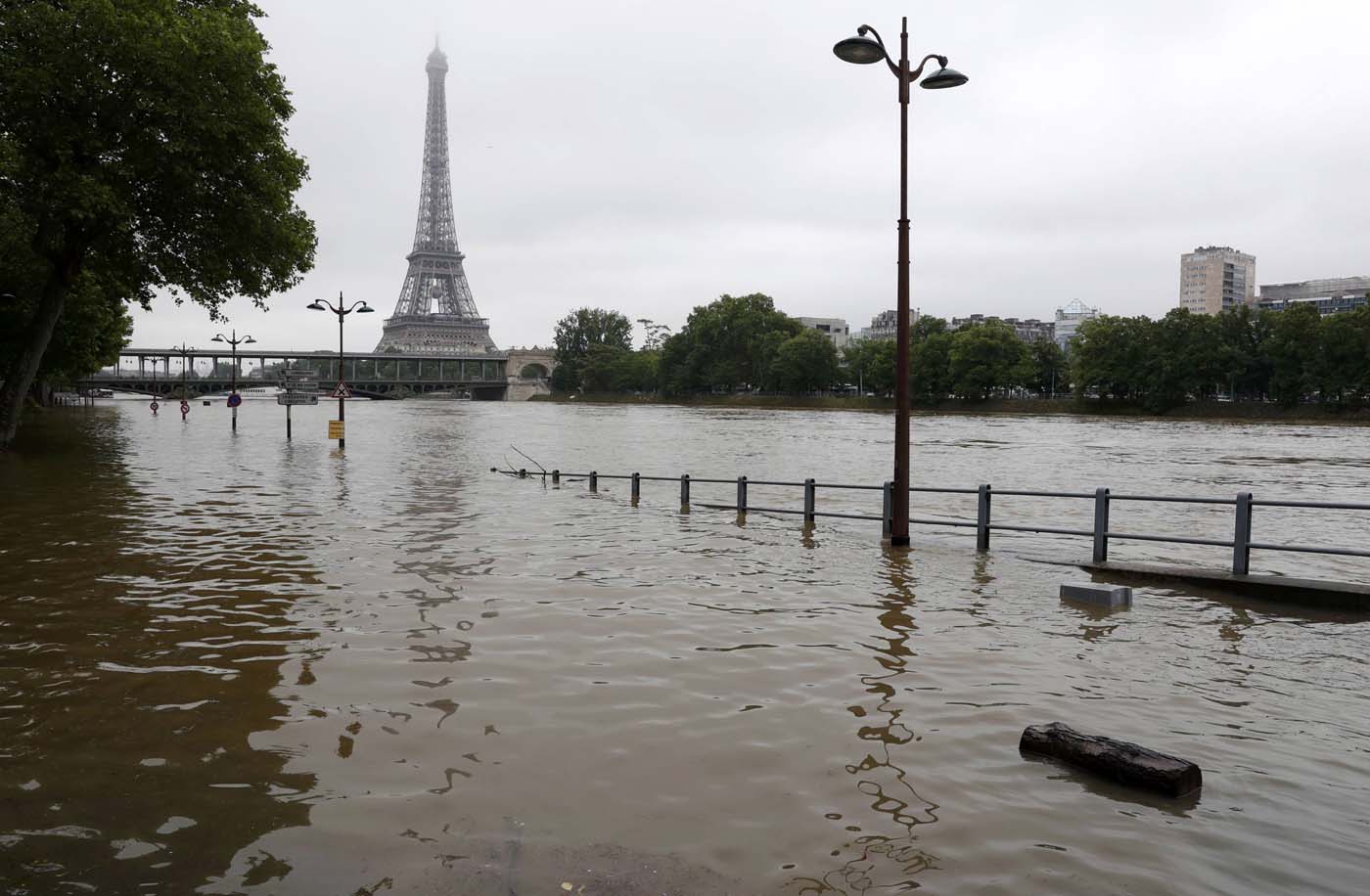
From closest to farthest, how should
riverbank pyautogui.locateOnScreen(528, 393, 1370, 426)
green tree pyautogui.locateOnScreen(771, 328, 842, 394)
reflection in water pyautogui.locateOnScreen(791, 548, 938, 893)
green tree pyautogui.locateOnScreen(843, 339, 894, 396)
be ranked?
reflection in water pyautogui.locateOnScreen(791, 548, 938, 893) → riverbank pyautogui.locateOnScreen(528, 393, 1370, 426) → green tree pyautogui.locateOnScreen(843, 339, 894, 396) → green tree pyautogui.locateOnScreen(771, 328, 842, 394)

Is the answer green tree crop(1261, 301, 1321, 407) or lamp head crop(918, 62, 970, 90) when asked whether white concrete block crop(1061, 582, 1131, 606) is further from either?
green tree crop(1261, 301, 1321, 407)

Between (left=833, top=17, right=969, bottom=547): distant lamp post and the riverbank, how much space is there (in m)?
86.7

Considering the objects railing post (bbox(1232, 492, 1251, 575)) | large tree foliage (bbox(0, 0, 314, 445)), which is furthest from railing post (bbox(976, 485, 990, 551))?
large tree foliage (bbox(0, 0, 314, 445))

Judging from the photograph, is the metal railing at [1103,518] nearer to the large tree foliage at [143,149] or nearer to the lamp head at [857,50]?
the lamp head at [857,50]

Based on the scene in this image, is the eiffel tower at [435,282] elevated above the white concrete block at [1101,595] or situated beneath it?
elevated above

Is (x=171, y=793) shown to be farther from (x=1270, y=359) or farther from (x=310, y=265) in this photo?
(x=1270, y=359)

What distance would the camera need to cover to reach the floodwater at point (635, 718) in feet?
14.8

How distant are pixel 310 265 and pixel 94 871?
31.1 metres

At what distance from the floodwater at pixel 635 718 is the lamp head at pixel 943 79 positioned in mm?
6952

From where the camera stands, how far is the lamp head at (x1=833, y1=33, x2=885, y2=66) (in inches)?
523

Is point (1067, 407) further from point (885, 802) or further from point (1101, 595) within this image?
point (885, 802)

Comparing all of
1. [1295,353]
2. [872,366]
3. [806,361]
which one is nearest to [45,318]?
[1295,353]

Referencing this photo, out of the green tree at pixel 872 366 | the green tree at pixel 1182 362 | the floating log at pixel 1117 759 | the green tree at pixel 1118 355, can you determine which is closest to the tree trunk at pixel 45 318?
the floating log at pixel 1117 759

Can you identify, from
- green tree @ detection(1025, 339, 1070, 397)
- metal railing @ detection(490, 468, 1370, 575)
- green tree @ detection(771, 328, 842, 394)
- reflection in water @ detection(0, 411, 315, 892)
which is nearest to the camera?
reflection in water @ detection(0, 411, 315, 892)
